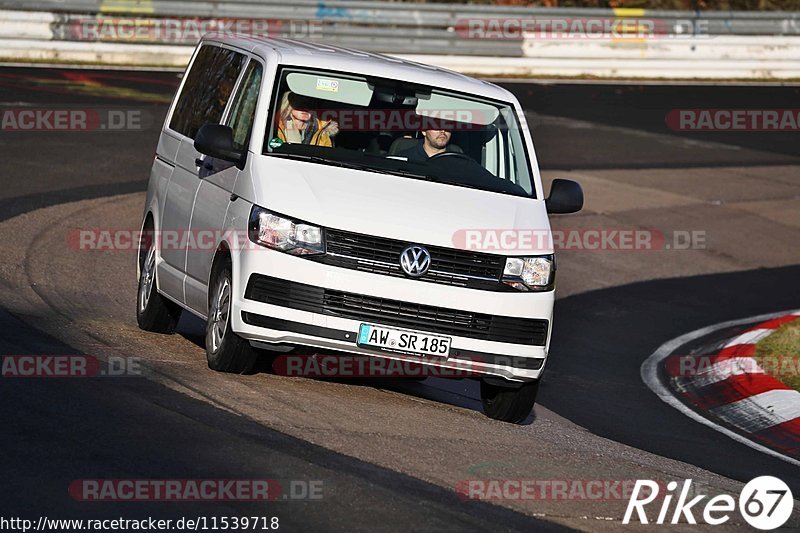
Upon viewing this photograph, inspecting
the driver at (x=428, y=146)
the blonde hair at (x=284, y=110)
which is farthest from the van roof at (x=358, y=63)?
the driver at (x=428, y=146)

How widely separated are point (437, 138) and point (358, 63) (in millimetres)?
701

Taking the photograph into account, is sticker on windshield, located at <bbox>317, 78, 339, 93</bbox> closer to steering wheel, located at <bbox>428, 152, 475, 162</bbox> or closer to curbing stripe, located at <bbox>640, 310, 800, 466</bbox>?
steering wheel, located at <bbox>428, 152, 475, 162</bbox>

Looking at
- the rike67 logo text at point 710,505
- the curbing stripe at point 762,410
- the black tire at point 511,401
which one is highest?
the rike67 logo text at point 710,505

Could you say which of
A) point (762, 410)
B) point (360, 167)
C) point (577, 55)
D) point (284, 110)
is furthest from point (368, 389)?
point (577, 55)

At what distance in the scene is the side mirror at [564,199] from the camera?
30.2 ft

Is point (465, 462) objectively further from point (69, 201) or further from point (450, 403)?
point (69, 201)

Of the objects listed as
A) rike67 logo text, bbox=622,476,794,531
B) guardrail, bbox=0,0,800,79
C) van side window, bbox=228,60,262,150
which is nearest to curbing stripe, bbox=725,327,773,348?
rike67 logo text, bbox=622,476,794,531

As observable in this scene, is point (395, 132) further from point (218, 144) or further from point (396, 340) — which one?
point (396, 340)

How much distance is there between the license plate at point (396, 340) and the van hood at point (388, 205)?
1.69ft

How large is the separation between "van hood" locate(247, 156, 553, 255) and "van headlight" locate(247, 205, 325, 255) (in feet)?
0.16

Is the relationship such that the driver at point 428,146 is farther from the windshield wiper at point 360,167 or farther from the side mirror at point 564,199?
the side mirror at point 564,199

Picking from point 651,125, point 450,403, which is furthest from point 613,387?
point 651,125

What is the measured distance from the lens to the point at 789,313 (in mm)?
14297

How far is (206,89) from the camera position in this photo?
9.98 metres
